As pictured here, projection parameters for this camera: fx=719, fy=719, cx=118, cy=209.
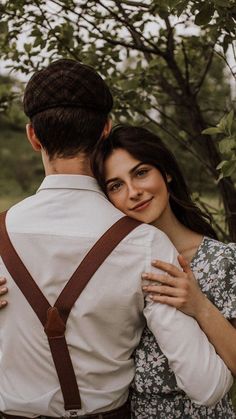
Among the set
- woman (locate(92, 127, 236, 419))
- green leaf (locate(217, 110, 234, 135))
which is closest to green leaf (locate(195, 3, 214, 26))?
green leaf (locate(217, 110, 234, 135))

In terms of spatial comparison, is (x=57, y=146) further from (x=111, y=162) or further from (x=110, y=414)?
(x=110, y=414)

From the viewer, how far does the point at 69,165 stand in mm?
1963

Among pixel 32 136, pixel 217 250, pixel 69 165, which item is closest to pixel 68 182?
pixel 69 165

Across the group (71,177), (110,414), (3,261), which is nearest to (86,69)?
(71,177)

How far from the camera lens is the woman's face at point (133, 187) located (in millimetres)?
2141

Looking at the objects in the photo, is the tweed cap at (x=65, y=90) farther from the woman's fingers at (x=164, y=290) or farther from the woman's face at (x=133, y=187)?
the woman's fingers at (x=164, y=290)

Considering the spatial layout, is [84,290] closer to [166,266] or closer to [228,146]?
[166,266]

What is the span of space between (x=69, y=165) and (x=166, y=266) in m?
0.39

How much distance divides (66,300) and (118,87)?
90.7 inches

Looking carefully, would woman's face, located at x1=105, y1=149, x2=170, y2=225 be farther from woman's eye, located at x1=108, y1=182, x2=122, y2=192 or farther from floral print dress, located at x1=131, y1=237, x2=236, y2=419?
floral print dress, located at x1=131, y1=237, x2=236, y2=419

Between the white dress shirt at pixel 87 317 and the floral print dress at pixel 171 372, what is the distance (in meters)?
0.07

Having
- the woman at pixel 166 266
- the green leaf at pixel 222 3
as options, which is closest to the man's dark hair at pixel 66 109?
the woman at pixel 166 266

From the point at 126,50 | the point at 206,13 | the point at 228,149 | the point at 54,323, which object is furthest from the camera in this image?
the point at 126,50

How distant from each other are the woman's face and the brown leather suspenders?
0.84ft
